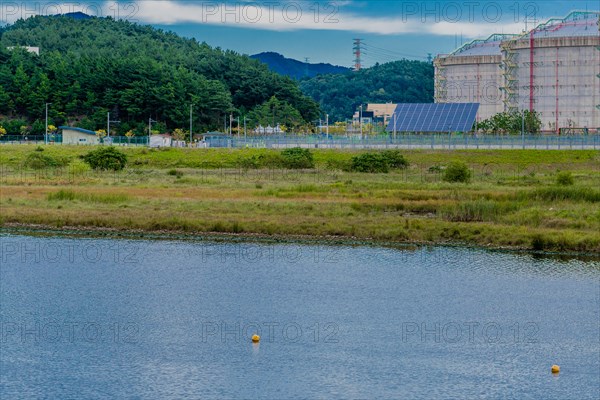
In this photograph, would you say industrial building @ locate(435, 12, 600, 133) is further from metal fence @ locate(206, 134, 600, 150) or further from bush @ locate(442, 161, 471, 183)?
bush @ locate(442, 161, 471, 183)

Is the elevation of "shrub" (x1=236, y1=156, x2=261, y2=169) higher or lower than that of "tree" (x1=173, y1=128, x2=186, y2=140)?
lower

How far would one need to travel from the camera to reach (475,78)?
147 m

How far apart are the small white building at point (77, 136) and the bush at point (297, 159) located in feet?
A: 169

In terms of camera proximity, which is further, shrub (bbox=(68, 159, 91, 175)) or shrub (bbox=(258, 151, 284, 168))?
shrub (bbox=(258, 151, 284, 168))

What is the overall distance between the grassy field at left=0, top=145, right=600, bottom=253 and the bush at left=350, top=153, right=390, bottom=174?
2.75 m

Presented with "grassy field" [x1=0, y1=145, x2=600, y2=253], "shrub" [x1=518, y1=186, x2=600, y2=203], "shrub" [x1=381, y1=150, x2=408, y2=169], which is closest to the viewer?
"grassy field" [x1=0, y1=145, x2=600, y2=253]

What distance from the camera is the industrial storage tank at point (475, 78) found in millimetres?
144250

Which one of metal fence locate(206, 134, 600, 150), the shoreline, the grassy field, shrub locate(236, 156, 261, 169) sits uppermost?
metal fence locate(206, 134, 600, 150)

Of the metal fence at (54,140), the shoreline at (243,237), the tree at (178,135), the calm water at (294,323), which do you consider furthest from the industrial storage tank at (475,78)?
the calm water at (294,323)

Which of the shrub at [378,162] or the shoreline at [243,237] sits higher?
the shrub at [378,162]

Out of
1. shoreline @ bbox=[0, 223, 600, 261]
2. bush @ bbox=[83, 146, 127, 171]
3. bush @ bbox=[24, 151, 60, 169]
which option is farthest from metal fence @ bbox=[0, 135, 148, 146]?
shoreline @ bbox=[0, 223, 600, 261]

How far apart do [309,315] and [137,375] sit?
332 inches

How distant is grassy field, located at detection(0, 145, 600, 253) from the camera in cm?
5131

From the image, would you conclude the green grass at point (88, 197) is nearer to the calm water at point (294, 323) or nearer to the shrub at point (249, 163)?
the calm water at point (294, 323)
